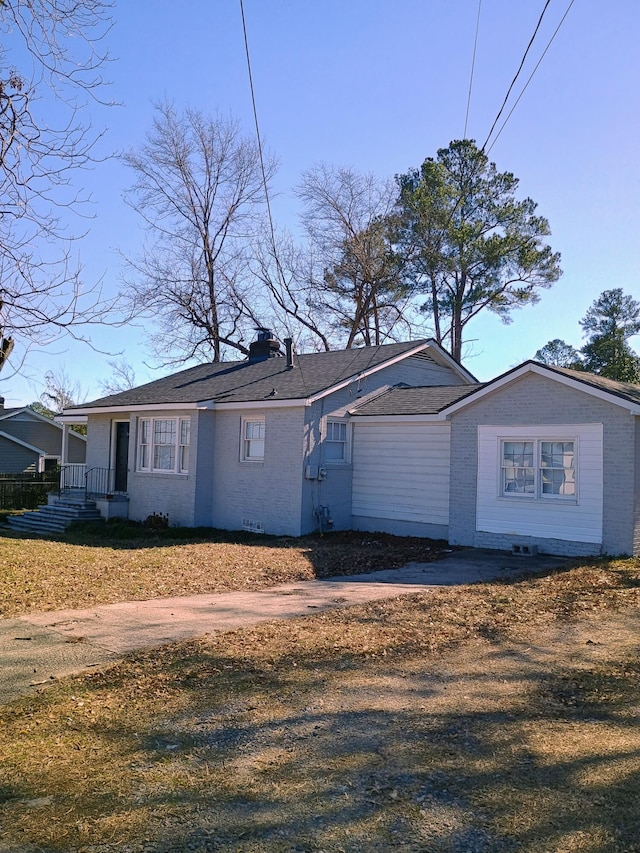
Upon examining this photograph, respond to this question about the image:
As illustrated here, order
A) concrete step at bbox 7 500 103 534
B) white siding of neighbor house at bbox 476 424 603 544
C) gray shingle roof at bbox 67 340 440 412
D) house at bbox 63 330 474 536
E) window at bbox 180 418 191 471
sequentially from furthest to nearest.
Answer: concrete step at bbox 7 500 103 534, window at bbox 180 418 191 471, gray shingle roof at bbox 67 340 440 412, house at bbox 63 330 474 536, white siding of neighbor house at bbox 476 424 603 544

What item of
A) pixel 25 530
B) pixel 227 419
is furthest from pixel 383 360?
pixel 25 530

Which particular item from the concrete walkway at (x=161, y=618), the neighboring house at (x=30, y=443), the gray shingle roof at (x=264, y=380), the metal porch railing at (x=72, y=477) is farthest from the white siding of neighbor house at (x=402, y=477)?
the neighboring house at (x=30, y=443)

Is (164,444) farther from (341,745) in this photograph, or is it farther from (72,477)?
(341,745)

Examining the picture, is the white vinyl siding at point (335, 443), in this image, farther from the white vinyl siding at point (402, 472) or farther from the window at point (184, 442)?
the window at point (184, 442)

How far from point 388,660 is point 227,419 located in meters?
13.2

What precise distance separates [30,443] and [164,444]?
20529 millimetres

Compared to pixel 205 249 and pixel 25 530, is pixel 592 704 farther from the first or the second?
pixel 205 249

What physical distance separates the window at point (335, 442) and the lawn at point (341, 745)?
10019mm

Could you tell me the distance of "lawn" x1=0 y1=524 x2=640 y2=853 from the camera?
3635 mm

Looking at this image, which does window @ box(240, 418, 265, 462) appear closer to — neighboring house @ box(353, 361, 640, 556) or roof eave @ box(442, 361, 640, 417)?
neighboring house @ box(353, 361, 640, 556)

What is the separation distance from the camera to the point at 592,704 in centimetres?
559

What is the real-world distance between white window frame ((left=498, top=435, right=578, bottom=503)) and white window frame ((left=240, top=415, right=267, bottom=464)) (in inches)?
249

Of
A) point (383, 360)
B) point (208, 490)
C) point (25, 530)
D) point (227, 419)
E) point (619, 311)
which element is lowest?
point (25, 530)

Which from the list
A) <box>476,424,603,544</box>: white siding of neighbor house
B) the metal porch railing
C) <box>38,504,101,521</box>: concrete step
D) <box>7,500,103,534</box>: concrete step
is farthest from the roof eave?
the metal porch railing
